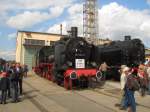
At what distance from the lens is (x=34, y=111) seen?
13.3 metres

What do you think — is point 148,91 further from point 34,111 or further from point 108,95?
point 34,111

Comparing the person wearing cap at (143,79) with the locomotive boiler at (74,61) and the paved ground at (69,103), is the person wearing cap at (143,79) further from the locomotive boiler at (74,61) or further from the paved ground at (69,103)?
the locomotive boiler at (74,61)

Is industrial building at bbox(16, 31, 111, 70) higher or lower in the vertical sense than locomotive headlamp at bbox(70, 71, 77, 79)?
higher

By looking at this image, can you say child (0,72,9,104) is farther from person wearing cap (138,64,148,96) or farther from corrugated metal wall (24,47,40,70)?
corrugated metal wall (24,47,40,70)

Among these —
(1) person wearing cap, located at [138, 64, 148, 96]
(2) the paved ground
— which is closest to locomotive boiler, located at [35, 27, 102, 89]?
(2) the paved ground

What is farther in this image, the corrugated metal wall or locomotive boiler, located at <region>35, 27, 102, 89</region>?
the corrugated metal wall

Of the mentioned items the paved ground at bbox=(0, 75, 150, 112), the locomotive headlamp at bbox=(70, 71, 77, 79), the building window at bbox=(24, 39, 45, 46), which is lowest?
the paved ground at bbox=(0, 75, 150, 112)

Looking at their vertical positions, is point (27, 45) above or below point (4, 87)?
above

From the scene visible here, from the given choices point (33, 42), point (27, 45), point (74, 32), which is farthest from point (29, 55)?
point (74, 32)

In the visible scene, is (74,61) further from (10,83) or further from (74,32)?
(10,83)

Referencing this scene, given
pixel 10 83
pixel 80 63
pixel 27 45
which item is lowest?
pixel 10 83

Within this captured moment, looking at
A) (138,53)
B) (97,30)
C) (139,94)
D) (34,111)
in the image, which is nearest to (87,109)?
(34,111)

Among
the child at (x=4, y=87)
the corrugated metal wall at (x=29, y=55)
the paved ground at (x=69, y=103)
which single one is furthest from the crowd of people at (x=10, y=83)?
the corrugated metal wall at (x=29, y=55)

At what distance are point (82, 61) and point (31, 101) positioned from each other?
6285 millimetres
